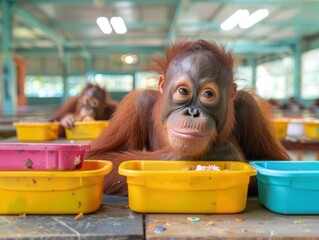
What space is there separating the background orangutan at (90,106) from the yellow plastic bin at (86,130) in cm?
35

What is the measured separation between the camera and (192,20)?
11125mm

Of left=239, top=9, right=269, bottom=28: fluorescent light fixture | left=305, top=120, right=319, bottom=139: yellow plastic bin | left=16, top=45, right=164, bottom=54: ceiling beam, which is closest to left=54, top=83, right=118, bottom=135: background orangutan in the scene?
left=305, top=120, right=319, bottom=139: yellow plastic bin

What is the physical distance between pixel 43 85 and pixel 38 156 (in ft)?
68.2

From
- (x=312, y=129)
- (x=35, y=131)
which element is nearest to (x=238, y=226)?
(x=35, y=131)

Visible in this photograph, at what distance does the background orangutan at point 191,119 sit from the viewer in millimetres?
1512

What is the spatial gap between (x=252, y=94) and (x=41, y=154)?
1.28 meters

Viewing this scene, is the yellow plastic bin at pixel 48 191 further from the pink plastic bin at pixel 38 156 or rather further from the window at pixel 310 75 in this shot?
the window at pixel 310 75

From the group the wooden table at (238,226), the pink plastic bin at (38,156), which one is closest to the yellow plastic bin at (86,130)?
the pink plastic bin at (38,156)

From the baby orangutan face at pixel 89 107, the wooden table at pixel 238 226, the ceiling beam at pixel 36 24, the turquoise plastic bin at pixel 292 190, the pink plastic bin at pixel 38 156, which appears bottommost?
the wooden table at pixel 238 226

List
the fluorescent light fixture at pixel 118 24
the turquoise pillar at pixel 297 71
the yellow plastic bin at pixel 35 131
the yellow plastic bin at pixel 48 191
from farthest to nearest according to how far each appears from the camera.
Result: the turquoise pillar at pixel 297 71 → the fluorescent light fixture at pixel 118 24 → the yellow plastic bin at pixel 35 131 → the yellow plastic bin at pixel 48 191

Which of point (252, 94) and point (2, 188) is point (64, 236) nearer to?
point (2, 188)

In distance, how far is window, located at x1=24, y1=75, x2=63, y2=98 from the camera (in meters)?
21.0

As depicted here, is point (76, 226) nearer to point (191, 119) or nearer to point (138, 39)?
point (191, 119)

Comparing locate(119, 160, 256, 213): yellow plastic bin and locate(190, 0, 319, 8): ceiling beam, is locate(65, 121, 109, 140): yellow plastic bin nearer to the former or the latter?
locate(119, 160, 256, 213): yellow plastic bin
